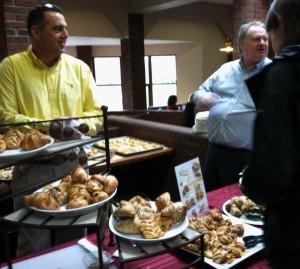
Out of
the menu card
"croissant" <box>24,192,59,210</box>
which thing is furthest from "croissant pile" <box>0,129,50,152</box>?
the menu card

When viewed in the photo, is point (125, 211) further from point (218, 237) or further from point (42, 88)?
point (42, 88)

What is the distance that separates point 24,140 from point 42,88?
2.63 feet

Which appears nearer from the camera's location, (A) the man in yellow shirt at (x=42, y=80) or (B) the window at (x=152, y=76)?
(A) the man in yellow shirt at (x=42, y=80)

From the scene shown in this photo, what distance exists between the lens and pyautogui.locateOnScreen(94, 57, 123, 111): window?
421 inches

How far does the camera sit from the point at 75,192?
3.05 ft

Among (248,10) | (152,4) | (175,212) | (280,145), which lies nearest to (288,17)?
(280,145)

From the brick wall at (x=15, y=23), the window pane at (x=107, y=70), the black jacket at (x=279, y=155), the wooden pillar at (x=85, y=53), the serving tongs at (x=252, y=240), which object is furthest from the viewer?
the window pane at (x=107, y=70)

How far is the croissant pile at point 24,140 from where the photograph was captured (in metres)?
0.93

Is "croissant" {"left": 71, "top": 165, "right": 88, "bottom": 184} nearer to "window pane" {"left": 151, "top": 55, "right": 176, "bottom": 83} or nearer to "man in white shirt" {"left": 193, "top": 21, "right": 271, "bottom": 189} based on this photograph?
"man in white shirt" {"left": 193, "top": 21, "right": 271, "bottom": 189}

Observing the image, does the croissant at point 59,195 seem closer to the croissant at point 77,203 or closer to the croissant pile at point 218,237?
the croissant at point 77,203

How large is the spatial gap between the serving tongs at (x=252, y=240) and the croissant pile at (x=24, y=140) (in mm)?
681

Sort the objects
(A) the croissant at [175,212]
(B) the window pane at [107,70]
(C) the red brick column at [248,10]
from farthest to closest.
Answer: (B) the window pane at [107,70]
(C) the red brick column at [248,10]
(A) the croissant at [175,212]

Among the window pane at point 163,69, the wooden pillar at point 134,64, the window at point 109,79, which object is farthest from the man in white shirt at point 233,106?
the window at point 109,79

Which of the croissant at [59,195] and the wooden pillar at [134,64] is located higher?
the wooden pillar at [134,64]
